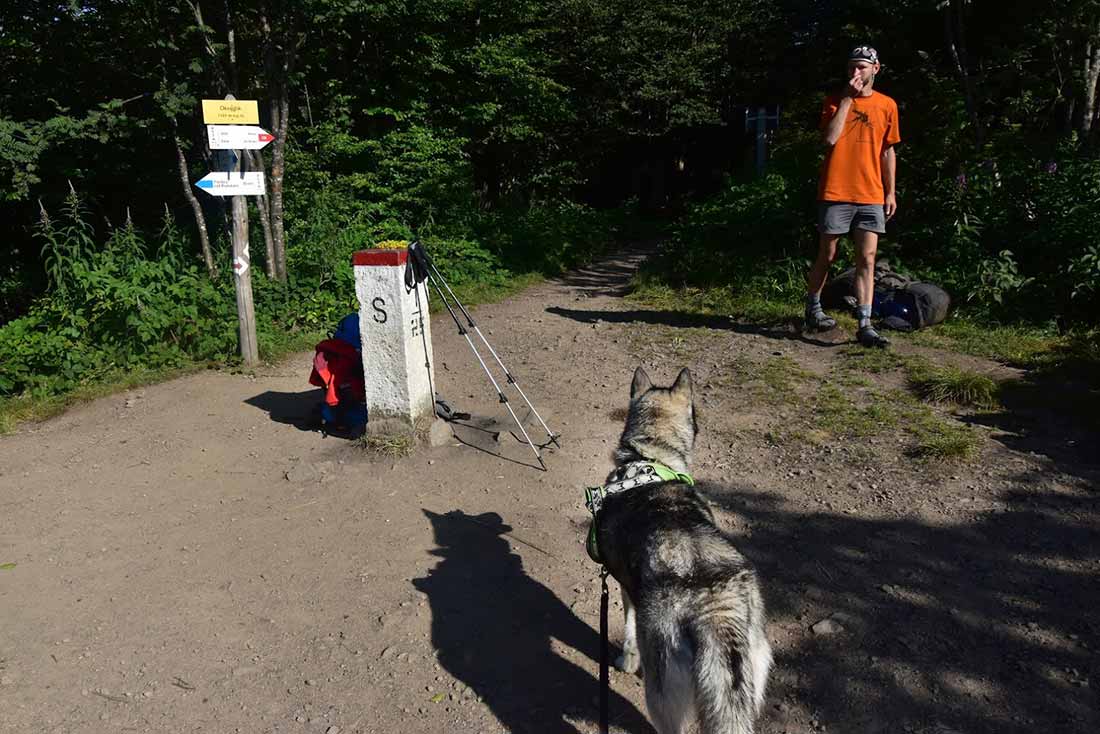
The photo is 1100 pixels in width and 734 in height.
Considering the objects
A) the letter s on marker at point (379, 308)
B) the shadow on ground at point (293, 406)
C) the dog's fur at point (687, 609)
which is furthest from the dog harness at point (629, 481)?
the shadow on ground at point (293, 406)

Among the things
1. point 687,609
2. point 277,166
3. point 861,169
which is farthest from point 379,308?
point 277,166

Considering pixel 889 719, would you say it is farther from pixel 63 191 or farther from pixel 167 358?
pixel 63 191

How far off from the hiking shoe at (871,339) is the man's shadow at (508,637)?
3.98 m

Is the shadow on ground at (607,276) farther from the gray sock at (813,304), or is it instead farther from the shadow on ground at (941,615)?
the shadow on ground at (941,615)

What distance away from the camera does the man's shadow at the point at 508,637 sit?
3.02 meters

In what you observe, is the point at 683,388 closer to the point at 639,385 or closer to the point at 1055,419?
the point at 639,385

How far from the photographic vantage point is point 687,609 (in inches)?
91.4

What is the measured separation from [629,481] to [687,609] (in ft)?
2.79

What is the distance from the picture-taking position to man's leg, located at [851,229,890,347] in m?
6.57

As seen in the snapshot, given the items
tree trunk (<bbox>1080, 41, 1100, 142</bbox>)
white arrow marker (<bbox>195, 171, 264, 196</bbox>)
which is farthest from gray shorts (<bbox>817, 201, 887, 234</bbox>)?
white arrow marker (<bbox>195, 171, 264, 196</bbox>)

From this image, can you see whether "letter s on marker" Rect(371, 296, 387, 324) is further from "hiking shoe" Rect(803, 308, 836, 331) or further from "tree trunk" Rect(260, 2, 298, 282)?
"tree trunk" Rect(260, 2, 298, 282)

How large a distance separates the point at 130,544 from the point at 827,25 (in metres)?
23.2

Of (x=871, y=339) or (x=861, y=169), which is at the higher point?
(x=861, y=169)

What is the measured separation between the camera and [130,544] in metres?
4.54
